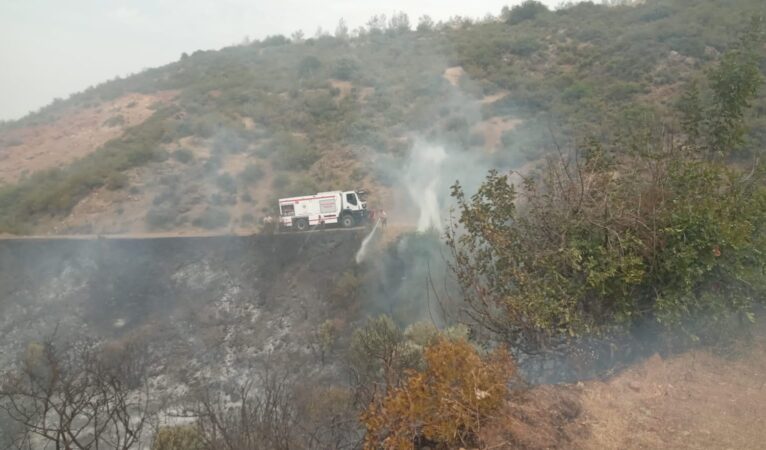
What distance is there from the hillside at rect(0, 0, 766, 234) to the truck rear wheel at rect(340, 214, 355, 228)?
11.5 ft

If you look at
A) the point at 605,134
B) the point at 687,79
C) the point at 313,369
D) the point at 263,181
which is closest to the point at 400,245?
the point at 313,369

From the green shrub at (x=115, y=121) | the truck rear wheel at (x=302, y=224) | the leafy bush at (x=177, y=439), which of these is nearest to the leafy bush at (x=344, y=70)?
the green shrub at (x=115, y=121)

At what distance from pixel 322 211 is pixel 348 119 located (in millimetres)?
14829

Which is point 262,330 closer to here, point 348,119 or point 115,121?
point 348,119

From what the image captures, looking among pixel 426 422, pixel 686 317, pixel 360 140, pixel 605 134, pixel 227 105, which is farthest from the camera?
pixel 227 105

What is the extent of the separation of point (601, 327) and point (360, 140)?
1269 inches

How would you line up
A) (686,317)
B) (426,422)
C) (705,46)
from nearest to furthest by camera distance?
(426,422), (686,317), (705,46)

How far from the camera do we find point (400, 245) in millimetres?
23250

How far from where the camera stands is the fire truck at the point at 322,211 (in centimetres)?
2766

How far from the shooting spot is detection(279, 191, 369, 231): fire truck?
90.7ft

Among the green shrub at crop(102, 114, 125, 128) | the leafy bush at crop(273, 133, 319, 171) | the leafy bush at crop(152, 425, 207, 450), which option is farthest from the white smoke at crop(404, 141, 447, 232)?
the green shrub at crop(102, 114, 125, 128)

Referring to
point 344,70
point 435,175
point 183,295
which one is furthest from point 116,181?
point 344,70

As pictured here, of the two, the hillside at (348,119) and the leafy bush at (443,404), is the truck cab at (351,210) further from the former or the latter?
the leafy bush at (443,404)

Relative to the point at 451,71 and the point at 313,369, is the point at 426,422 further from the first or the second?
the point at 451,71
